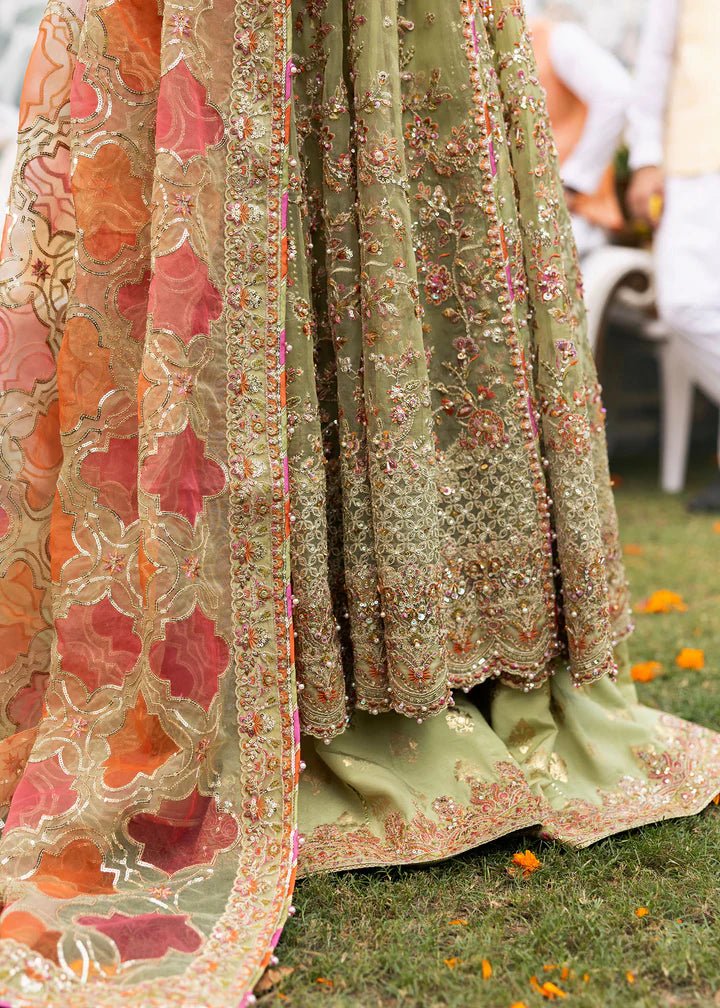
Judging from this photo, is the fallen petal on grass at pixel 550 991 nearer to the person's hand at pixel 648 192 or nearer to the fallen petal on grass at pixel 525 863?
the fallen petal on grass at pixel 525 863

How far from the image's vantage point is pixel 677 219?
347 centimetres

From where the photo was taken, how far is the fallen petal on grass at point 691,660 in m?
2.21

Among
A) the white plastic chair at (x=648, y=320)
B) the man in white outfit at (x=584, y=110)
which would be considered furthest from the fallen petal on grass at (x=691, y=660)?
the man in white outfit at (x=584, y=110)

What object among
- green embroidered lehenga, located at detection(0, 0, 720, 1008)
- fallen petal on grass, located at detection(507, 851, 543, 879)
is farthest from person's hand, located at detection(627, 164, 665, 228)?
fallen petal on grass, located at detection(507, 851, 543, 879)

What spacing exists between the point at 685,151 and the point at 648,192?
0.20 metres

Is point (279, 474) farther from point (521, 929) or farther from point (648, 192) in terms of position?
point (648, 192)

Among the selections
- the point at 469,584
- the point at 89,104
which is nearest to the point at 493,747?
the point at 469,584

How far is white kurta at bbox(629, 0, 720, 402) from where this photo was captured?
341cm

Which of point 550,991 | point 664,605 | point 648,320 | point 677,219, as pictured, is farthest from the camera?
point 648,320

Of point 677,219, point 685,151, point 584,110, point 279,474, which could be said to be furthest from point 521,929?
point 584,110

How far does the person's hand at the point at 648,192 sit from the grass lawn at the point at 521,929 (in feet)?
8.47

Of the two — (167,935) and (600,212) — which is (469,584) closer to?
(167,935)

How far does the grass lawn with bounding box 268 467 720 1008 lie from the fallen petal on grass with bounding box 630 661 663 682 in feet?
1.92

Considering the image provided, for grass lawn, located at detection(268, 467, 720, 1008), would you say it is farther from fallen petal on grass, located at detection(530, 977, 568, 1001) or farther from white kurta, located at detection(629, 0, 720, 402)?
white kurta, located at detection(629, 0, 720, 402)
